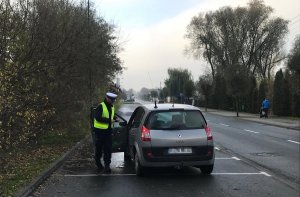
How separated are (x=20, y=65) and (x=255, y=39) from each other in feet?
186

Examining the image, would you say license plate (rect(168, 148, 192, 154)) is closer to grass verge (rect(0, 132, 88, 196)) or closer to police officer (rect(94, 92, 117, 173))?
police officer (rect(94, 92, 117, 173))

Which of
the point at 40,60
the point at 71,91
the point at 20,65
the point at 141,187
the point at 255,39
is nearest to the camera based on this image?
the point at 141,187

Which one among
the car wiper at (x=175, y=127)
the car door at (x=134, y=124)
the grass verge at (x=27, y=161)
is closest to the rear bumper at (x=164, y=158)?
the car wiper at (x=175, y=127)

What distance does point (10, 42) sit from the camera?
10930 millimetres

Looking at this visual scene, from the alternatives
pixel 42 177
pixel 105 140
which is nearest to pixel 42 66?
pixel 105 140

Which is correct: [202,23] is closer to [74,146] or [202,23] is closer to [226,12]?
[226,12]

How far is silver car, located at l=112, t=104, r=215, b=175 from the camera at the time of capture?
993 centimetres

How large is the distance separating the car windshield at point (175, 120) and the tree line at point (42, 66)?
8.35 feet

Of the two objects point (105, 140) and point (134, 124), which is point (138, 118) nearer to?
point (134, 124)

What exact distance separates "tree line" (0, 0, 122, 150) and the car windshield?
255 cm

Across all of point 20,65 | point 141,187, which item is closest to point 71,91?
point 20,65

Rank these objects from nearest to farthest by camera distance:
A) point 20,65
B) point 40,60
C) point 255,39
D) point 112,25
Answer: point 20,65, point 40,60, point 112,25, point 255,39

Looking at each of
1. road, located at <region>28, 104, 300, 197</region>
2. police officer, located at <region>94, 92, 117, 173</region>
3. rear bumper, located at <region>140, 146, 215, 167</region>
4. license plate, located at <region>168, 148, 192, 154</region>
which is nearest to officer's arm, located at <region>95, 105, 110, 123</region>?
police officer, located at <region>94, 92, 117, 173</region>

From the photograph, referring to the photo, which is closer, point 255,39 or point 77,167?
point 77,167
